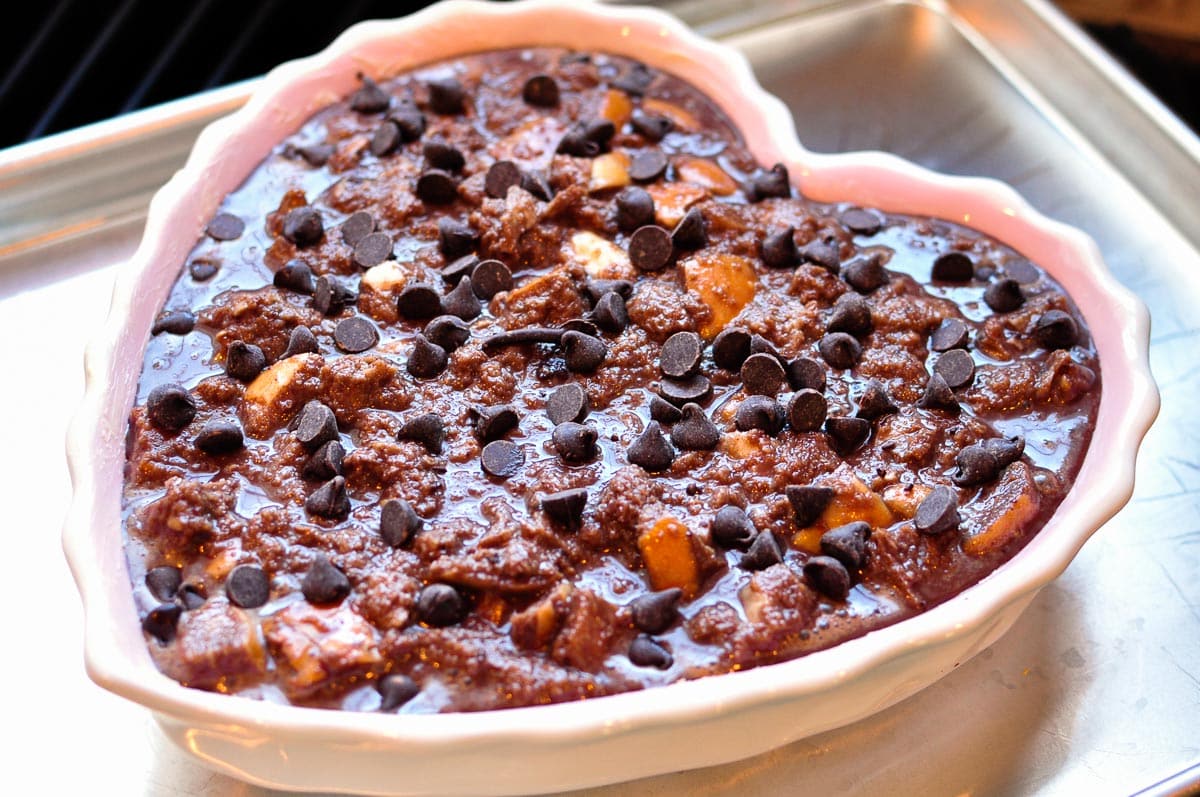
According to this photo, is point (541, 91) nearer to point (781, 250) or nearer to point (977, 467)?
point (781, 250)

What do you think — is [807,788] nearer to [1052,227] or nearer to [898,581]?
[898,581]

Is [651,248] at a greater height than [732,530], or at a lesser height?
greater

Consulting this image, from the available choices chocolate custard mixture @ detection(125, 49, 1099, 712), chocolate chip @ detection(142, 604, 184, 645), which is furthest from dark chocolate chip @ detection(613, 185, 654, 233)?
chocolate chip @ detection(142, 604, 184, 645)

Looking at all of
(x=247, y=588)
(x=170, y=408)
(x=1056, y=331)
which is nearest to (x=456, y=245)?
(x=170, y=408)

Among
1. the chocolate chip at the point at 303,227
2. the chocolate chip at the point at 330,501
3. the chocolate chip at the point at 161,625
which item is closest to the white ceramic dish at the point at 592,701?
the chocolate chip at the point at 161,625

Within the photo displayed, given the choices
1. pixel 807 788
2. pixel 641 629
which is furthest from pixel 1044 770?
pixel 641 629

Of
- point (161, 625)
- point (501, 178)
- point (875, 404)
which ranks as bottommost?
point (161, 625)
